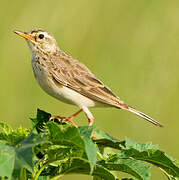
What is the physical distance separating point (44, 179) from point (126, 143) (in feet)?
1.38

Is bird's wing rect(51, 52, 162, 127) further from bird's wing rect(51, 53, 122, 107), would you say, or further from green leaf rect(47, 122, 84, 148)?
green leaf rect(47, 122, 84, 148)

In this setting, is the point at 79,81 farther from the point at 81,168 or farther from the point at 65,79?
the point at 81,168

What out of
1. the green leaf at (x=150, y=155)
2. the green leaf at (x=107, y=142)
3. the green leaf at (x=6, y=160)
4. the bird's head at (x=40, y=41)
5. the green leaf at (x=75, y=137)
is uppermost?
the bird's head at (x=40, y=41)

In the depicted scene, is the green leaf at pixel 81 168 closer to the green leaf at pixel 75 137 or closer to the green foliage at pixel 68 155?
the green foliage at pixel 68 155

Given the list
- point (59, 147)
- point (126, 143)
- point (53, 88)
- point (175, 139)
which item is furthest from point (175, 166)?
point (175, 139)

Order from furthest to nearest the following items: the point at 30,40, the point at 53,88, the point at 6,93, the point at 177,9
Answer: the point at 177,9
the point at 6,93
the point at 30,40
the point at 53,88

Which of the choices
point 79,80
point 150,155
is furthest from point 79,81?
point 150,155

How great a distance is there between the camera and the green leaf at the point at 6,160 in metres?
1.62

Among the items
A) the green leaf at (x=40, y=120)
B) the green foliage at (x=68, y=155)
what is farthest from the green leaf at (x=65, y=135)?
the green leaf at (x=40, y=120)

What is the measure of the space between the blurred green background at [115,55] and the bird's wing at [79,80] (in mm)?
873

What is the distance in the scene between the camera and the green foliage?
170 centimetres

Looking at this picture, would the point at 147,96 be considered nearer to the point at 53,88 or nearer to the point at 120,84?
the point at 120,84

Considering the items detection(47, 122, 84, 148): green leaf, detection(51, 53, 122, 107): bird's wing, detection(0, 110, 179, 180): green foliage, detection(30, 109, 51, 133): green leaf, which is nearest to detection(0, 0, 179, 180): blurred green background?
detection(51, 53, 122, 107): bird's wing

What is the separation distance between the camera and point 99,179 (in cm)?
220
